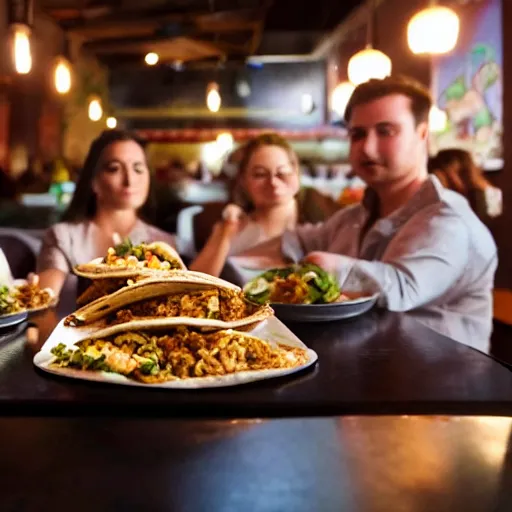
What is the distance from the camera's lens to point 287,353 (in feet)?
2.53

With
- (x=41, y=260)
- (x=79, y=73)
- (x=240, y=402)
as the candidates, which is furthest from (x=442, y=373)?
(x=79, y=73)

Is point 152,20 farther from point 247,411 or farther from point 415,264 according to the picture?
point 247,411

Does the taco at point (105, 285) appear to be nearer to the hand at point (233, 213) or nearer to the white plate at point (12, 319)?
the white plate at point (12, 319)

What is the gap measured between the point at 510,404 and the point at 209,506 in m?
0.34

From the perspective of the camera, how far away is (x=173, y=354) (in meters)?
0.73

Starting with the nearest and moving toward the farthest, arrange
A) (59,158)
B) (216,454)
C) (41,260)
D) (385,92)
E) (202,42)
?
1. (216,454)
2. (385,92)
3. (41,260)
4. (59,158)
5. (202,42)

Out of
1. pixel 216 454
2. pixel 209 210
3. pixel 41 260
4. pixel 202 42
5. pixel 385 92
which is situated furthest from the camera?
pixel 202 42

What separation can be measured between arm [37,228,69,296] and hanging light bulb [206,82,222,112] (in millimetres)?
1551

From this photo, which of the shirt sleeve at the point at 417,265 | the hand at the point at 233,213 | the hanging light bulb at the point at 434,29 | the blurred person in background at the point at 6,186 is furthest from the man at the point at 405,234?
the blurred person in background at the point at 6,186

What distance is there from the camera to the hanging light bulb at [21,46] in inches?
104

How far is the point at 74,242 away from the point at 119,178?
29 cm

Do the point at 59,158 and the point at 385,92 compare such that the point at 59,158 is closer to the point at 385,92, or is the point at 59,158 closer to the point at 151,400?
the point at 385,92

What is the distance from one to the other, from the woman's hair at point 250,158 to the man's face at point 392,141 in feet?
1.67

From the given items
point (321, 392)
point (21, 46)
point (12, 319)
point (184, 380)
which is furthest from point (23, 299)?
point (21, 46)
